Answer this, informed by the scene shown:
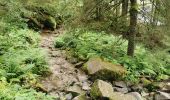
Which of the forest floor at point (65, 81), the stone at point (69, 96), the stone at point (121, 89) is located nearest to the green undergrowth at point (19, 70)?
the forest floor at point (65, 81)

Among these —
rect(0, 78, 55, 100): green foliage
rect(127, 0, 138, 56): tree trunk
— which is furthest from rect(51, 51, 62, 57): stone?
rect(0, 78, 55, 100): green foliage

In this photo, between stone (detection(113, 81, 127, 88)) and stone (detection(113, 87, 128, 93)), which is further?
stone (detection(113, 81, 127, 88))

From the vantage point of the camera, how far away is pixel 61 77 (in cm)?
1092

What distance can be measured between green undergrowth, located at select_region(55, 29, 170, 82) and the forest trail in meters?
0.79

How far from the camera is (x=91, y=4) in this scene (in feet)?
39.9

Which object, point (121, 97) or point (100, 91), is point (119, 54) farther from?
point (100, 91)

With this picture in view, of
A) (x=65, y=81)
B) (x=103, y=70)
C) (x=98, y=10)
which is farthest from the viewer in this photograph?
(x=98, y=10)

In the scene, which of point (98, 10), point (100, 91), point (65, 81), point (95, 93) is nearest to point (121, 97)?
point (100, 91)

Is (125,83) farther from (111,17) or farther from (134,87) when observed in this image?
(111,17)

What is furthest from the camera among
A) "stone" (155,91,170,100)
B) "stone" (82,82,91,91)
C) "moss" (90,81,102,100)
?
"stone" (155,91,170,100)

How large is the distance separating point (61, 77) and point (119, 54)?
344 cm

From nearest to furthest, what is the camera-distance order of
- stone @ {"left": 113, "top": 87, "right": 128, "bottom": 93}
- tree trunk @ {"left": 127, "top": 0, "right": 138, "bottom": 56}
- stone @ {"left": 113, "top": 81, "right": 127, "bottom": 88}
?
stone @ {"left": 113, "top": 87, "right": 128, "bottom": 93} < stone @ {"left": 113, "top": 81, "right": 127, "bottom": 88} < tree trunk @ {"left": 127, "top": 0, "right": 138, "bottom": 56}

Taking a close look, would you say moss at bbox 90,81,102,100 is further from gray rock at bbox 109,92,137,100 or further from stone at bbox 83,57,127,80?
stone at bbox 83,57,127,80

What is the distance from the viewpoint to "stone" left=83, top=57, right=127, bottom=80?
10742mm
